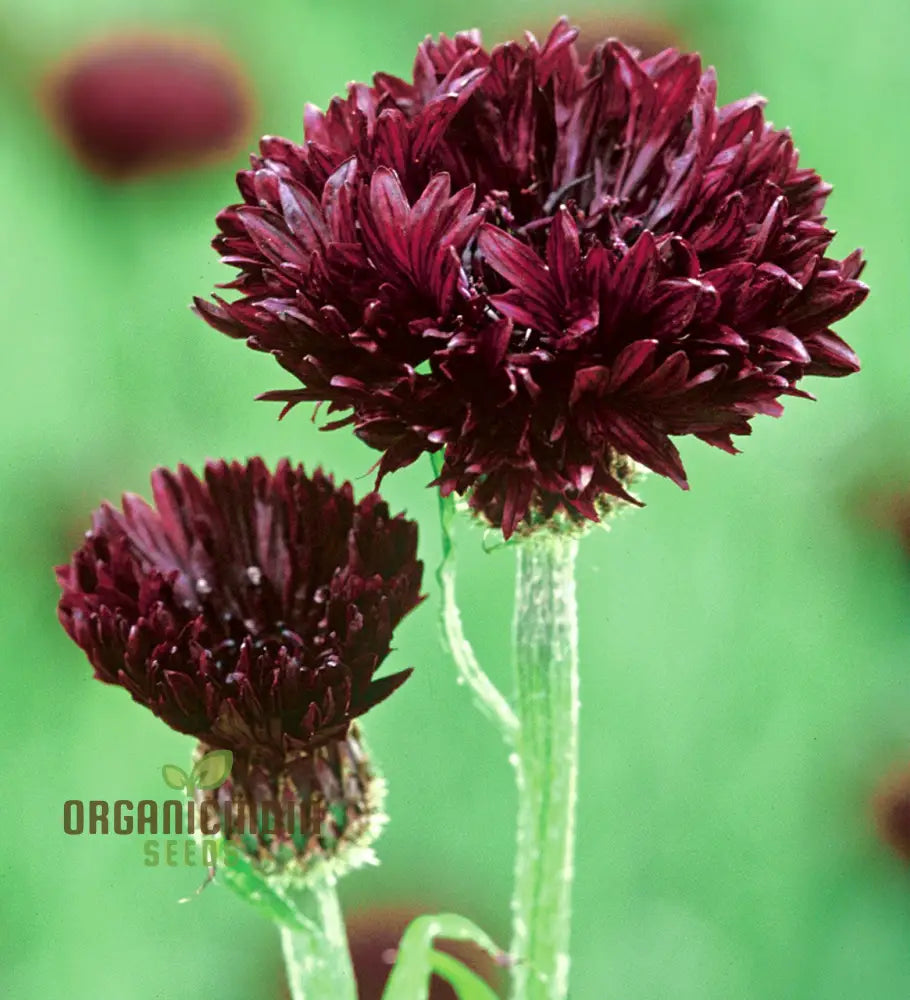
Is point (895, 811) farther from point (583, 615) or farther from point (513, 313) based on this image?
point (513, 313)

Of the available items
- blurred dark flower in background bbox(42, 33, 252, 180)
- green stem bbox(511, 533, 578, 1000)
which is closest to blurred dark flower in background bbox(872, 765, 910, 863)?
green stem bbox(511, 533, 578, 1000)

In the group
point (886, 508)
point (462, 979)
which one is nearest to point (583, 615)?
point (886, 508)

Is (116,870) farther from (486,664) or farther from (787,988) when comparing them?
(787,988)

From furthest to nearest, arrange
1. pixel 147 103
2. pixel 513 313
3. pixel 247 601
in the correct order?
1. pixel 147 103
2. pixel 247 601
3. pixel 513 313

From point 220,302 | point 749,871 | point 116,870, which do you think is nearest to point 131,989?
point 116,870

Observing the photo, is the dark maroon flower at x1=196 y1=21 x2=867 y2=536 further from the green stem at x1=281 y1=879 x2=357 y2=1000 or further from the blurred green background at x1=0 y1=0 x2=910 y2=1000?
the blurred green background at x1=0 y1=0 x2=910 y2=1000

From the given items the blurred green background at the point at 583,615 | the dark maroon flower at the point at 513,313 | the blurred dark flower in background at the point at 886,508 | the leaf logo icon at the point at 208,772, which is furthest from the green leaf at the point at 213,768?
the blurred dark flower in background at the point at 886,508
